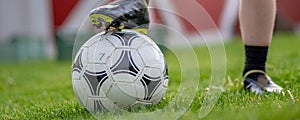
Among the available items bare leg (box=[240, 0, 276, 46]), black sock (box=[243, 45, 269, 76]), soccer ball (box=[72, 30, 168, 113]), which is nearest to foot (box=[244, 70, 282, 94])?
black sock (box=[243, 45, 269, 76])

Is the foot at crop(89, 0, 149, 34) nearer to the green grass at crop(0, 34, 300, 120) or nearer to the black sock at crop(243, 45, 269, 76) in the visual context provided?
the green grass at crop(0, 34, 300, 120)

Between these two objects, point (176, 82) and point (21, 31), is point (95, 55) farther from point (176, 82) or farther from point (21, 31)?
point (21, 31)

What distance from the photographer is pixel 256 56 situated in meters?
3.04

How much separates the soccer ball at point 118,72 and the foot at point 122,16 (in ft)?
0.14

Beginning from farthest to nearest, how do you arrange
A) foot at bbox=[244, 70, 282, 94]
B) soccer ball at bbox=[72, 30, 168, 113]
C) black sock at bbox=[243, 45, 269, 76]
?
black sock at bbox=[243, 45, 269, 76] → foot at bbox=[244, 70, 282, 94] → soccer ball at bbox=[72, 30, 168, 113]

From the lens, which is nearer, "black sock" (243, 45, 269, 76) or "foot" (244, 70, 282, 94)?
"foot" (244, 70, 282, 94)

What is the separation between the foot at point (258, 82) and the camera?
292cm

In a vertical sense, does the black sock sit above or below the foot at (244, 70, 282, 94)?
above

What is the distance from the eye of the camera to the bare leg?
2.94m

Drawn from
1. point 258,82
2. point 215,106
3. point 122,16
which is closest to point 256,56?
point 258,82

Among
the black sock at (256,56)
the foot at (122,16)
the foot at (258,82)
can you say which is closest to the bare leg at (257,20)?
the black sock at (256,56)

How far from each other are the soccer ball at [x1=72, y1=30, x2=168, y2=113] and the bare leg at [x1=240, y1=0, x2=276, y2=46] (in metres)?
0.68

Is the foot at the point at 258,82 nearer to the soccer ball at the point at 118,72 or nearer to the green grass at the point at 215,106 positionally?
the green grass at the point at 215,106

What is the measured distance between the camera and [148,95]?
2.46 metres
